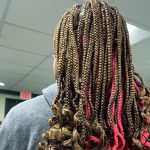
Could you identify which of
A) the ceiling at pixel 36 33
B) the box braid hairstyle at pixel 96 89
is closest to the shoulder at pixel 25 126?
the box braid hairstyle at pixel 96 89

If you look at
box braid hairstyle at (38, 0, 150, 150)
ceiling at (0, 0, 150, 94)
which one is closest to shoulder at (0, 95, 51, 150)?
box braid hairstyle at (38, 0, 150, 150)

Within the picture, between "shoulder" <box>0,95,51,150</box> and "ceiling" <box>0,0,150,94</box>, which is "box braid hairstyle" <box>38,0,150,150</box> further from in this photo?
"ceiling" <box>0,0,150,94</box>

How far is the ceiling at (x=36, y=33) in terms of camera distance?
2.14 m

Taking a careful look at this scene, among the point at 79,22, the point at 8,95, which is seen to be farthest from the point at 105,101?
the point at 8,95

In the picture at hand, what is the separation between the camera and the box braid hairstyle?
23.3 inches

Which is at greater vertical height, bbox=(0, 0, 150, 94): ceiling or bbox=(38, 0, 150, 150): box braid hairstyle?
bbox=(0, 0, 150, 94): ceiling

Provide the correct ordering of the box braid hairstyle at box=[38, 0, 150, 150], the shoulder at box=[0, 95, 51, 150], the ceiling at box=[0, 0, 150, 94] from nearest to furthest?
1. the box braid hairstyle at box=[38, 0, 150, 150]
2. the shoulder at box=[0, 95, 51, 150]
3. the ceiling at box=[0, 0, 150, 94]

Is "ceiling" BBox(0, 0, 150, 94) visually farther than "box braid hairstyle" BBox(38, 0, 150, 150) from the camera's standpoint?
Yes

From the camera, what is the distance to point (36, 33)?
9.11 feet

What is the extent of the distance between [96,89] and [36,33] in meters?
2.22

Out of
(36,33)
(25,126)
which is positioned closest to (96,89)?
(25,126)

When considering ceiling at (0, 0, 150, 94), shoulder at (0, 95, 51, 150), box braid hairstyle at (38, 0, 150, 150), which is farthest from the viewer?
ceiling at (0, 0, 150, 94)

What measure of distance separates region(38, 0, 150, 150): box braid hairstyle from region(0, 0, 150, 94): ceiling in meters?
1.42

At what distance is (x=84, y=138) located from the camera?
0.58 metres
